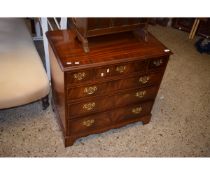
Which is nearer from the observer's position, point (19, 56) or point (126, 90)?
point (126, 90)

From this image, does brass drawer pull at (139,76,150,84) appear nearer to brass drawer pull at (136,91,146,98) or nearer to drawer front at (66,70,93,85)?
brass drawer pull at (136,91,146,98)

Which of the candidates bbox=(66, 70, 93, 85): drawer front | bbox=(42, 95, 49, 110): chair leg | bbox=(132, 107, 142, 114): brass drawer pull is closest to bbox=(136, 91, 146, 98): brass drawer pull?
bbox=(132, 107, 142, 114): brass drawer pull

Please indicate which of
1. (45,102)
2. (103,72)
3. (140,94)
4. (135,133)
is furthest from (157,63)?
(45,102)

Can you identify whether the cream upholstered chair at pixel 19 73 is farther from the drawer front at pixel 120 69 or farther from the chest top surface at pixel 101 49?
the drawer front at pixel 120 69

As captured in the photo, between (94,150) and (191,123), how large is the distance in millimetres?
952

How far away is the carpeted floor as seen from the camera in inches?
67.2

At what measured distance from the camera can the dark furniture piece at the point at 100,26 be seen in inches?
51.3

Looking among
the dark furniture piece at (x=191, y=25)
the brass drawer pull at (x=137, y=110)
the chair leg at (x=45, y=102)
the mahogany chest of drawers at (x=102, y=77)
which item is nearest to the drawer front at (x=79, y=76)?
the mahogany chest of drawers at (x=102, y=77)

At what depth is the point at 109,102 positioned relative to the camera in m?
1.57

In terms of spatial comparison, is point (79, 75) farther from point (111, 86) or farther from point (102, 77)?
point (111, 86)

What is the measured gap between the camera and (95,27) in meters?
1.33

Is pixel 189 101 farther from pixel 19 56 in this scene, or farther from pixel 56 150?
pixel 19 56
